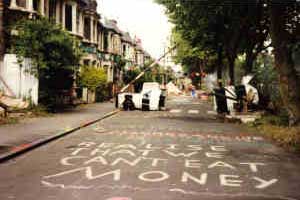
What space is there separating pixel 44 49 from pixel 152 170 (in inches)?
571

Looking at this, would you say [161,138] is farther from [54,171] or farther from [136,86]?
[136,86]

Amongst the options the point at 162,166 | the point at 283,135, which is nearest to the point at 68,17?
the point at 283,135

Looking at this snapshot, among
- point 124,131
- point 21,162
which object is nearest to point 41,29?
point 124,131

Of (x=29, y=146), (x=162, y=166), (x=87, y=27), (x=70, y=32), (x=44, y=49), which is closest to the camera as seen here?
(x=162, y=166)

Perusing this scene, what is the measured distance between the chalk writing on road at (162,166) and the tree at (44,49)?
10460 mm

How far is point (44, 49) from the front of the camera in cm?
2123

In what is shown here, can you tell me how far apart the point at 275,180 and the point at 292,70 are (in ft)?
22.9

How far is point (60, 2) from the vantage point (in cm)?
3081

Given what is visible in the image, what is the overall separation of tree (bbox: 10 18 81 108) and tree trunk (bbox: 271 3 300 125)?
11477 millimetres

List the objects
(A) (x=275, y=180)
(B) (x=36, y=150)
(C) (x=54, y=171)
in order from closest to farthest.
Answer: (A) (x=275, y=180), (C) (x=54, y=171), (B) (x=36, y=150)

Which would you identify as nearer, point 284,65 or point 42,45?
point 284,65

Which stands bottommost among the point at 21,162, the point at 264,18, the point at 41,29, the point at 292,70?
the point at 21,162

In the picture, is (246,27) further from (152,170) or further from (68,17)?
(152,170)

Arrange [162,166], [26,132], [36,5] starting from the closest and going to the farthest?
1. [162,166]
2. [26,132]
3. [36,5]
